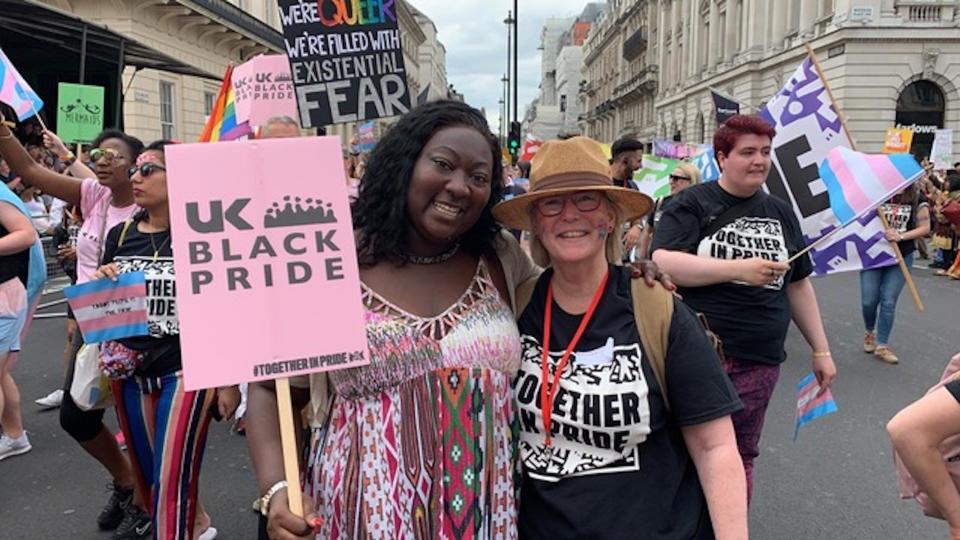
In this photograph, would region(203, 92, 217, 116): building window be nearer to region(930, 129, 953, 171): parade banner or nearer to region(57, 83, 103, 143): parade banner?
region(57, 83, 103, 143): parade banner

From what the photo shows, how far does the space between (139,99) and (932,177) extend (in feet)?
63.4

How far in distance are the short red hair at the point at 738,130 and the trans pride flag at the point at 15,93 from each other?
4362mm

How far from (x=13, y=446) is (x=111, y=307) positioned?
8.32 feet

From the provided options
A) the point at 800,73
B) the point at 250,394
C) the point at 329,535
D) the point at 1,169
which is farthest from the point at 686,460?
the point at 1,169

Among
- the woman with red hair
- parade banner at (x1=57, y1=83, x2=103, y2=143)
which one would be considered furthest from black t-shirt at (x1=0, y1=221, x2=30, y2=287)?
parade banner at (x1=57, y1=83, x2=103, y2=143)

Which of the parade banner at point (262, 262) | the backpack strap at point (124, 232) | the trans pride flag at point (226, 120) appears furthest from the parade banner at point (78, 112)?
the parade banner at point (262, 262)

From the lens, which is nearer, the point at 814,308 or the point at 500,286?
the point at 500,286

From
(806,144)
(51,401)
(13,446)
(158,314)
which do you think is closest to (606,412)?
(158,314)

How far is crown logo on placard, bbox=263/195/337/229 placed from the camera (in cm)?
182

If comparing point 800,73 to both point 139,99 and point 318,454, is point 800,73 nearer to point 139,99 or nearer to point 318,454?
point 318,454

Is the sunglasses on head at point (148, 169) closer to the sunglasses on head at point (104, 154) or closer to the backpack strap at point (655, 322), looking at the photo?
the sunglasses on head at point (104, 154)

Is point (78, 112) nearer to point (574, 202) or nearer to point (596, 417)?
point (574, 202)

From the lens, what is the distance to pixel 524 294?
2.12 m

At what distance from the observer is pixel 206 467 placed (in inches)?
190
